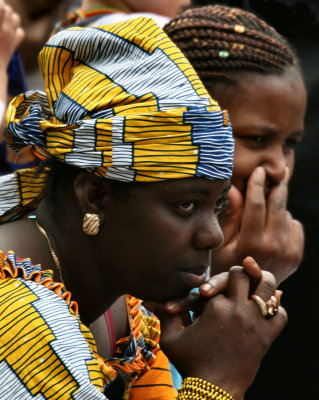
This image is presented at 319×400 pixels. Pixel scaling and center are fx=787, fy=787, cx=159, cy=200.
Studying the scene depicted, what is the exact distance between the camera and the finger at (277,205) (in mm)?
3312

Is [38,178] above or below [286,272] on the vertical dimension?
above

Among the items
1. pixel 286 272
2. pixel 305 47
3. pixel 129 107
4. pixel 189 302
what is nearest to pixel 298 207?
pixel 286 272

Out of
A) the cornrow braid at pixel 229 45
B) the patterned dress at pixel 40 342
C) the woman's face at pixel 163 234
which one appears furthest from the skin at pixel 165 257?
the cornrow braid at pixel 229 45

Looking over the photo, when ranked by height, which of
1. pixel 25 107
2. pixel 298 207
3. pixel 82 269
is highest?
pixel 25 107

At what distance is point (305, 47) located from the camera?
12.7 feet

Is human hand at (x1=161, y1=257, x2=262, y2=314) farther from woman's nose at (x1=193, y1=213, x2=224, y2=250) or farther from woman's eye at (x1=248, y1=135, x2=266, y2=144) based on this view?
woman's eye at (x1=248, y1=135, x2=266, y2=144)

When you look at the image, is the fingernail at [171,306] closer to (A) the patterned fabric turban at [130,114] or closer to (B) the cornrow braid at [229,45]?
(A) the patterned fabric turban at [130,114]

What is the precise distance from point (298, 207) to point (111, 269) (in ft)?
5.59

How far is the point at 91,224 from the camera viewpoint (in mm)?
2324

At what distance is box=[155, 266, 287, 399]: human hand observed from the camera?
232cm

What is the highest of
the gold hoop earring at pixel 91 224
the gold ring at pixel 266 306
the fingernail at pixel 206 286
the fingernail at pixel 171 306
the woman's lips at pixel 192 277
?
the gold hoop earring at pixel 91 224

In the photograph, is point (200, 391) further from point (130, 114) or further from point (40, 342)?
point (130, 114)

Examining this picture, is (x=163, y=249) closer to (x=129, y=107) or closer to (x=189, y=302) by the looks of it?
(x=189, y=302)

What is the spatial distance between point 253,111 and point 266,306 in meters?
0.99
